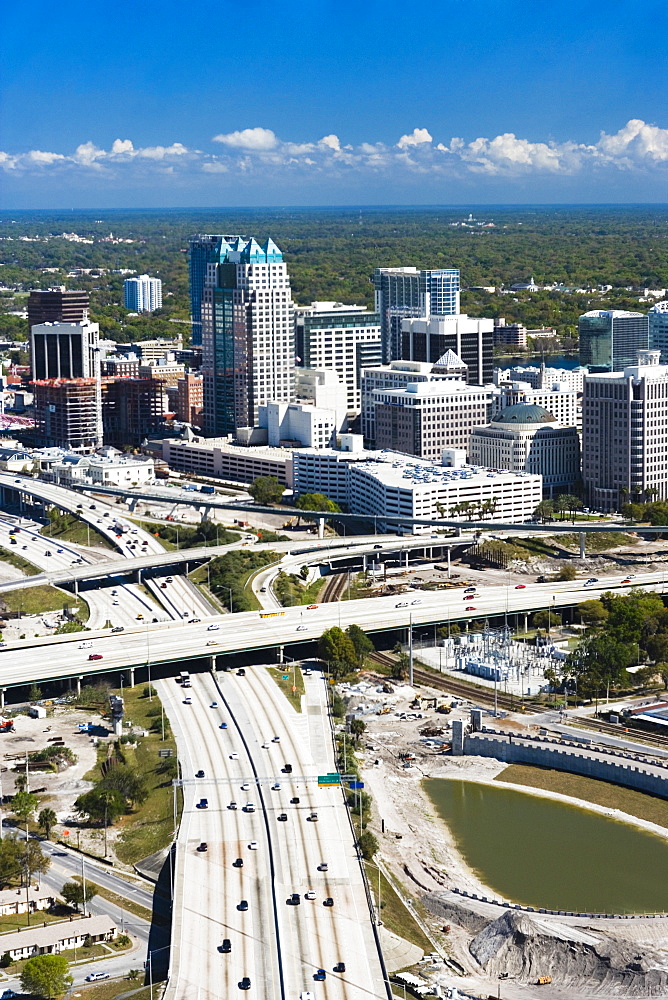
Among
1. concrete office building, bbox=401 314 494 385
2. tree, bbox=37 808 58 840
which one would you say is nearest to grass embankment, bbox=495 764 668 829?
tree, bbox=37 808 58 840

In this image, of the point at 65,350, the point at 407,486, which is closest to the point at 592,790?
the point at 407,486

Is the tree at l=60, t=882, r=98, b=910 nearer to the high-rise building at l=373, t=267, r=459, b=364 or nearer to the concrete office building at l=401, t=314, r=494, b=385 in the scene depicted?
the concrete office building at l=401, t=314, r=494, b=385

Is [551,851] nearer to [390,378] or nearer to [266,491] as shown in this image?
[266,491]

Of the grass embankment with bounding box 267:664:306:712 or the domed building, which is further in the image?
the domed building

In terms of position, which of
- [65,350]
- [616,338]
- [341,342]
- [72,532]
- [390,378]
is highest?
[341,342]

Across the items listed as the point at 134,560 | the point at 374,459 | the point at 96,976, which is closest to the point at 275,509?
the point at 374,459

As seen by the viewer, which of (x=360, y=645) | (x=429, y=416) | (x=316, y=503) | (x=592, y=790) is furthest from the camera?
(x=429, y=416)

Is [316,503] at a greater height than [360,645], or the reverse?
[316,503]
